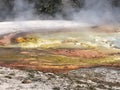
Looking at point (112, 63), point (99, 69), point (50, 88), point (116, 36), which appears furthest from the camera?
point (116, 36)

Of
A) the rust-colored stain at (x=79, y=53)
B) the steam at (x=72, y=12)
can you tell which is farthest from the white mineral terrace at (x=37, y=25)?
the rust-colored stain at (x=79, y=53)

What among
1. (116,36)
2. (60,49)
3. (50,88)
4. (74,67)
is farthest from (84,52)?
(50,88)

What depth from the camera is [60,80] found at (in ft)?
34.4

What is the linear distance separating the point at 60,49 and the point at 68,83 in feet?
14.6

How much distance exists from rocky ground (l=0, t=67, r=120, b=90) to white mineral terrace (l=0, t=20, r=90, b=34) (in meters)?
7.31

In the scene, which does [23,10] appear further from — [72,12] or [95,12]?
[95,12]

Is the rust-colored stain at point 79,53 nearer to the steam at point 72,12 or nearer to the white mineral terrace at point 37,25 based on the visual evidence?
the white mineral terrace at point 37,25

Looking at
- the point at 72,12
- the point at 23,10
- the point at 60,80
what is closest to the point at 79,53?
the point at 60,80

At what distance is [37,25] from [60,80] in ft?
32.3

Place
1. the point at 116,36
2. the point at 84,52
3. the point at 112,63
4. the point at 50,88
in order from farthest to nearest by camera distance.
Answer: the point at 116,36
the point at 84,52
the point at 112,63
the point at 50,88

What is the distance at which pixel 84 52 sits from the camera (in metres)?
14.3

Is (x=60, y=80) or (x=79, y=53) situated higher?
(x=60, y=80)

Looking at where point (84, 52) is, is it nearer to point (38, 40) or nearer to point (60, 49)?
point (60, 49)

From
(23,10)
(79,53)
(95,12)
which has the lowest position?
(95,12)
